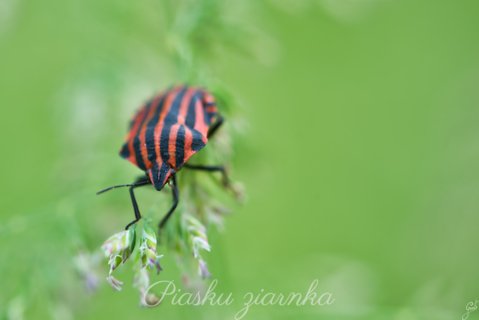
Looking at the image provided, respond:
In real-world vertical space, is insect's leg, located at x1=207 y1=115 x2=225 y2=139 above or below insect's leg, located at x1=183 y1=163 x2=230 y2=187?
above

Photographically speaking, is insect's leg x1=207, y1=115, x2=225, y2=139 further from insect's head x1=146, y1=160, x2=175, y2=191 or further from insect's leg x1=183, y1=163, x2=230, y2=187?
insect's head x1=146, y1=160, x2=175, y2=191

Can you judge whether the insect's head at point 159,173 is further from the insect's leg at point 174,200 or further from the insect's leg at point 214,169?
the insect's leg at point 214,169

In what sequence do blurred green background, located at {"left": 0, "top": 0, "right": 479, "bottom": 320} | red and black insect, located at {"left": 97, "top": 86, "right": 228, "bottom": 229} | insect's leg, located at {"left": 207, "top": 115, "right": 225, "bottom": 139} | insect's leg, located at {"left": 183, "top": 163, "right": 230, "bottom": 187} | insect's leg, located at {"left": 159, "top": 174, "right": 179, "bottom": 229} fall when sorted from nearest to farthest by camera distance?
insect's leg, located at {"left": 159, "top": 174, "right": 179, "bottom": 229} → red and black insect, located at {"left": 97, "top": 86, "right": 228, "bottom": 229} → insect's leg, located at {"left": 183, "top": 163, "right": 230, "bottom": 187} → insect's leg, located at {"left": 207, "top": 115, "right": 225, "bottom": 139} → blurred green background, located at {"left": 0, "top": 0, "right": 479, "bottom": 320}

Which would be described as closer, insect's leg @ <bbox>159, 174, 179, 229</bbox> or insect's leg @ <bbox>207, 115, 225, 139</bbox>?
insect's leg @ <bbox>159, 174, 179, 229</bbox>

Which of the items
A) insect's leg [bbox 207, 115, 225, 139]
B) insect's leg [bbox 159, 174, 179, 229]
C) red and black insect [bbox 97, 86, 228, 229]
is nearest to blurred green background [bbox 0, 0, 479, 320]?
insect's leg [bbox 207, 115, 225, 139]

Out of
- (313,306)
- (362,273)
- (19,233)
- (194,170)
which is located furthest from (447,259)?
(19,233)

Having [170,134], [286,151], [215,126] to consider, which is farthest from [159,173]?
[286,151]

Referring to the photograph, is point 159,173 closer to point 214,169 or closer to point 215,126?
point 214,169
